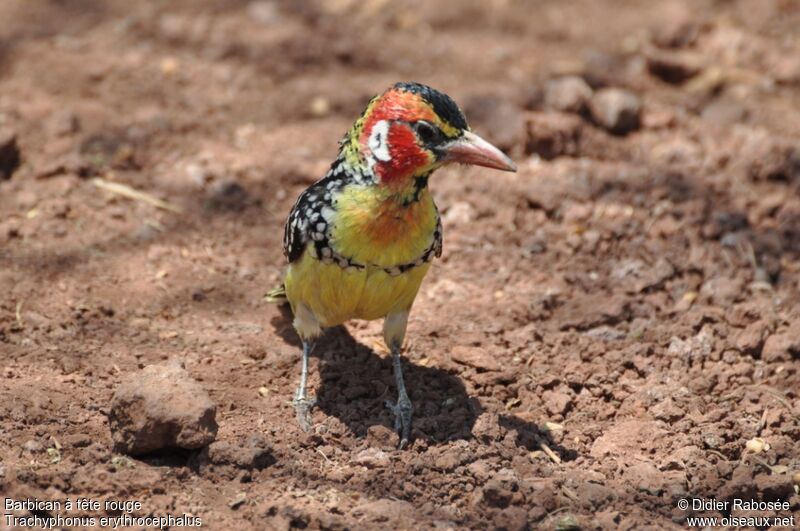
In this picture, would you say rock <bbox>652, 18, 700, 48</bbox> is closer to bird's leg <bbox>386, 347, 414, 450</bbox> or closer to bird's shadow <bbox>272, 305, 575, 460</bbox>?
bird's shadow <bbox>272, 305, 575, 460</bbox>

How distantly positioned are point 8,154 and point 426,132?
3.34m

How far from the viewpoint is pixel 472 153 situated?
15.4 ft

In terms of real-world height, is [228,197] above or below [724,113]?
below

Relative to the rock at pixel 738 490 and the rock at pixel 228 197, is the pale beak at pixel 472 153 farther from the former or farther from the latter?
the rock at pixel 228 197

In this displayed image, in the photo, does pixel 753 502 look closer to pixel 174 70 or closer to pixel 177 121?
pixel 177 121

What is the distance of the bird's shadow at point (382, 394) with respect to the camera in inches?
194

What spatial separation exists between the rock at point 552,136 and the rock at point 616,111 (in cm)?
28

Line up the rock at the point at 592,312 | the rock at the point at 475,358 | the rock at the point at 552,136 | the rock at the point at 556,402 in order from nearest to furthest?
the rock at the point at 556,402
the rock at the point at 475,358
the rock at the point at 592,312
the rock at the point at 552,136

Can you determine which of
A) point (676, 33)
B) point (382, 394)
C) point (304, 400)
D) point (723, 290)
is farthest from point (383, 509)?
point (676, 33)

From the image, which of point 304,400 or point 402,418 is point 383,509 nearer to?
point 402,418

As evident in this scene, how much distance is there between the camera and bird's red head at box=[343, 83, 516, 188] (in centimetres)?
466

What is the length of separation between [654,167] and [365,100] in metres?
2.19

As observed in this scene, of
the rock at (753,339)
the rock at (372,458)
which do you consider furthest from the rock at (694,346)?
the rock at (372,458)

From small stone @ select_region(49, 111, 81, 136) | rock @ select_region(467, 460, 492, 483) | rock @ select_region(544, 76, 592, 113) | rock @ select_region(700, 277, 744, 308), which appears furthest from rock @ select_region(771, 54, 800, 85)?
small stone @ select_region(49, 111, 81, 136)
